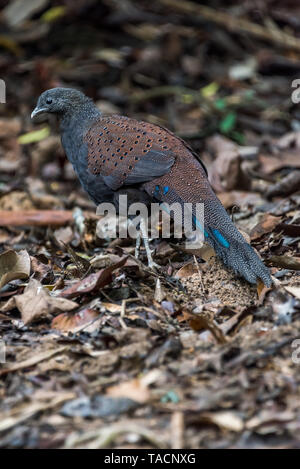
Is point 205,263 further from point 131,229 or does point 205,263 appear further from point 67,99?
point 67,99

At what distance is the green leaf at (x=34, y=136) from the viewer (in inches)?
286

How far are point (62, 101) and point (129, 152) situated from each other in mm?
991

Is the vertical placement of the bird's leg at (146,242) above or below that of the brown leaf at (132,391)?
below

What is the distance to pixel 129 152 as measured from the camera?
4281 millimetres

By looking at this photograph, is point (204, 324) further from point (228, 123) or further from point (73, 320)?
point (228, 123)

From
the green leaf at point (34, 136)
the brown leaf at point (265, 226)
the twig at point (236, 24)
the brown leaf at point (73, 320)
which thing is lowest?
the green leaf at point (34, 136)

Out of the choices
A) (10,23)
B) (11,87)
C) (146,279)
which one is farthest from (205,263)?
(10,23)

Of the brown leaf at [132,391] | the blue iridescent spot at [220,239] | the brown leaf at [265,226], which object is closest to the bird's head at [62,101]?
the brown leaf at [265,226]

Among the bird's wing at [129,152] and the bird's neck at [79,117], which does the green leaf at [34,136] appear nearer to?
the bird's neck at [79,117]

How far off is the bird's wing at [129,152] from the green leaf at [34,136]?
2.80 m

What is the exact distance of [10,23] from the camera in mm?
8711

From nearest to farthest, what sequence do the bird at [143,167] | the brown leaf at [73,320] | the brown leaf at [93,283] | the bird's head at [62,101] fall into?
the brown leaf at [73,320]
the brown leaf at [93,283]
the bird at [143,167]
the bird's head at [62,101]

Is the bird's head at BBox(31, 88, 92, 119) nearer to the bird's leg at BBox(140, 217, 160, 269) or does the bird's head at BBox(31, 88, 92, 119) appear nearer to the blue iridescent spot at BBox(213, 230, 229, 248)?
the bird's leg at BBox(140, 217, 160, 269)

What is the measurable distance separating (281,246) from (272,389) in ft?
5.62
